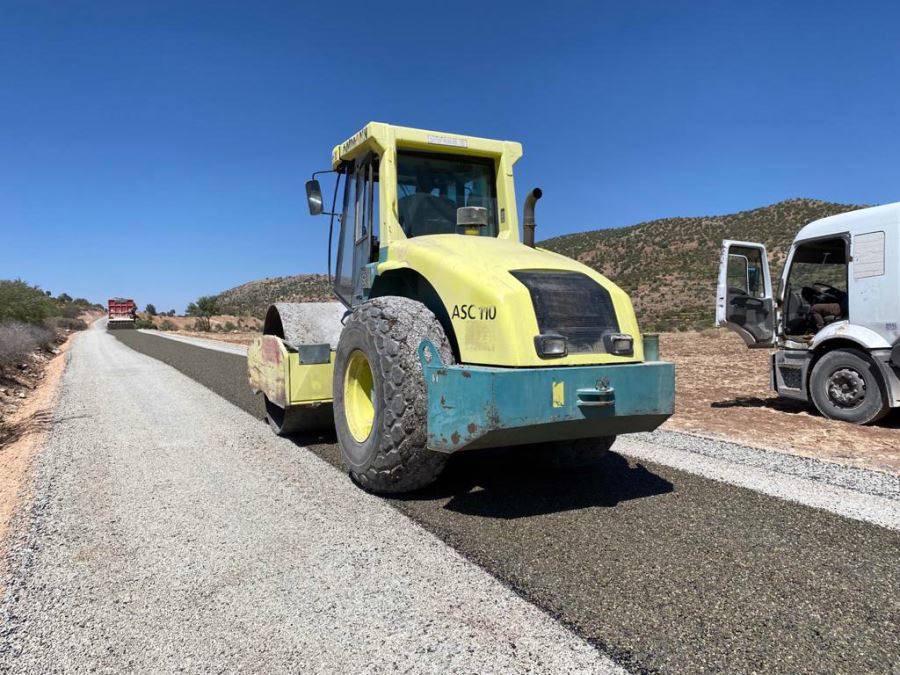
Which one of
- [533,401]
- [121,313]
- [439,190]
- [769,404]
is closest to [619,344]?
[533,401]

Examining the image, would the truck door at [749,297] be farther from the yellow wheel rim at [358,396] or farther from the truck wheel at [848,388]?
the yellow wheel rim at [358,396]

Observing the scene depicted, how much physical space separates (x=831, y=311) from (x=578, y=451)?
5.62 m

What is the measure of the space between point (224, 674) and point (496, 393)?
1.84 m

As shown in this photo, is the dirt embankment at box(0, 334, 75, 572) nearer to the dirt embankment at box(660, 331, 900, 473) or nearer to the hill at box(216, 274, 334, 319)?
the dirt embankment at box(660, 331, 900, 473)

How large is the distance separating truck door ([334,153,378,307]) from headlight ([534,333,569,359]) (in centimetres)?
236

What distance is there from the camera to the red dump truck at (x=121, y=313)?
166 ft

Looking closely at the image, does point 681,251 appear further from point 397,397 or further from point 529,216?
point 397,397

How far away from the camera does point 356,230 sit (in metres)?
5.68

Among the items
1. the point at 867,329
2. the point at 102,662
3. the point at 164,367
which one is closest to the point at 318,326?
the point at 102,662

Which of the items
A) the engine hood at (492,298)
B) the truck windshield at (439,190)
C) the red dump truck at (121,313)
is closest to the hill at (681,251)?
the truck windshield at (439,190)

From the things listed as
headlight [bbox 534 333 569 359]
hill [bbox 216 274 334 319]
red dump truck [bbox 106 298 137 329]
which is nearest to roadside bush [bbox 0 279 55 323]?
red dump truck [bbox 106 298 137 329]

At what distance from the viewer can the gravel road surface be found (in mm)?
2365

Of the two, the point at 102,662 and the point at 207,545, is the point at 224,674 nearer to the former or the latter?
the point at 102,662

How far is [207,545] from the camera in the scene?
135 inches
